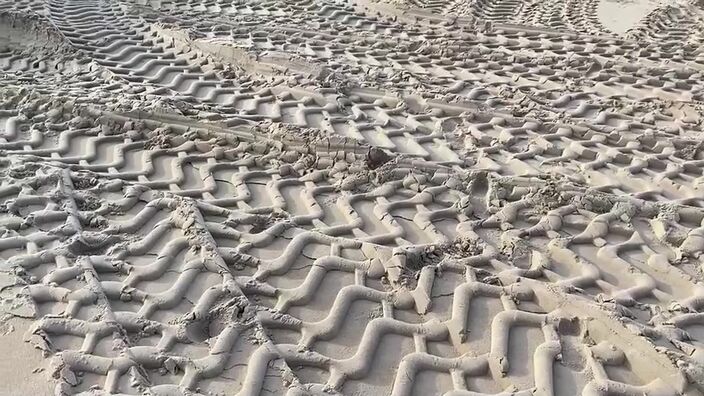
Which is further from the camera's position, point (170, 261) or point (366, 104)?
point (366, 104)

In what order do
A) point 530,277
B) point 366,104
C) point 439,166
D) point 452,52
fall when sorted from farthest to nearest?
point 452,52, point 366,104, point 439,166, point 530,277

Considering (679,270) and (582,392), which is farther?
(679,270)

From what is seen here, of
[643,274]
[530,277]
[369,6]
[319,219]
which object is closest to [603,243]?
[643,274]

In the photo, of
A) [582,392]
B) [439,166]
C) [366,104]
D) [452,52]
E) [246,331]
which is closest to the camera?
[582,392]

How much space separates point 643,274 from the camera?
9.66 feet

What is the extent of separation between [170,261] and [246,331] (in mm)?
603

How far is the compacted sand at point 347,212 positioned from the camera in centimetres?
243

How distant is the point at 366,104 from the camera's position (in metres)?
4.68

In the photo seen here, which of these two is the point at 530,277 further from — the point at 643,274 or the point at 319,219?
the point at 319,219

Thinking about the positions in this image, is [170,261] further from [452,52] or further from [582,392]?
[452,52]

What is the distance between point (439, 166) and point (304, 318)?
59.5 inches

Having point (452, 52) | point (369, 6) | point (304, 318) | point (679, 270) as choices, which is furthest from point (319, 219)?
point (369, 6)

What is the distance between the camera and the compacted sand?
7.97 ft

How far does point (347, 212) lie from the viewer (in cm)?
335
